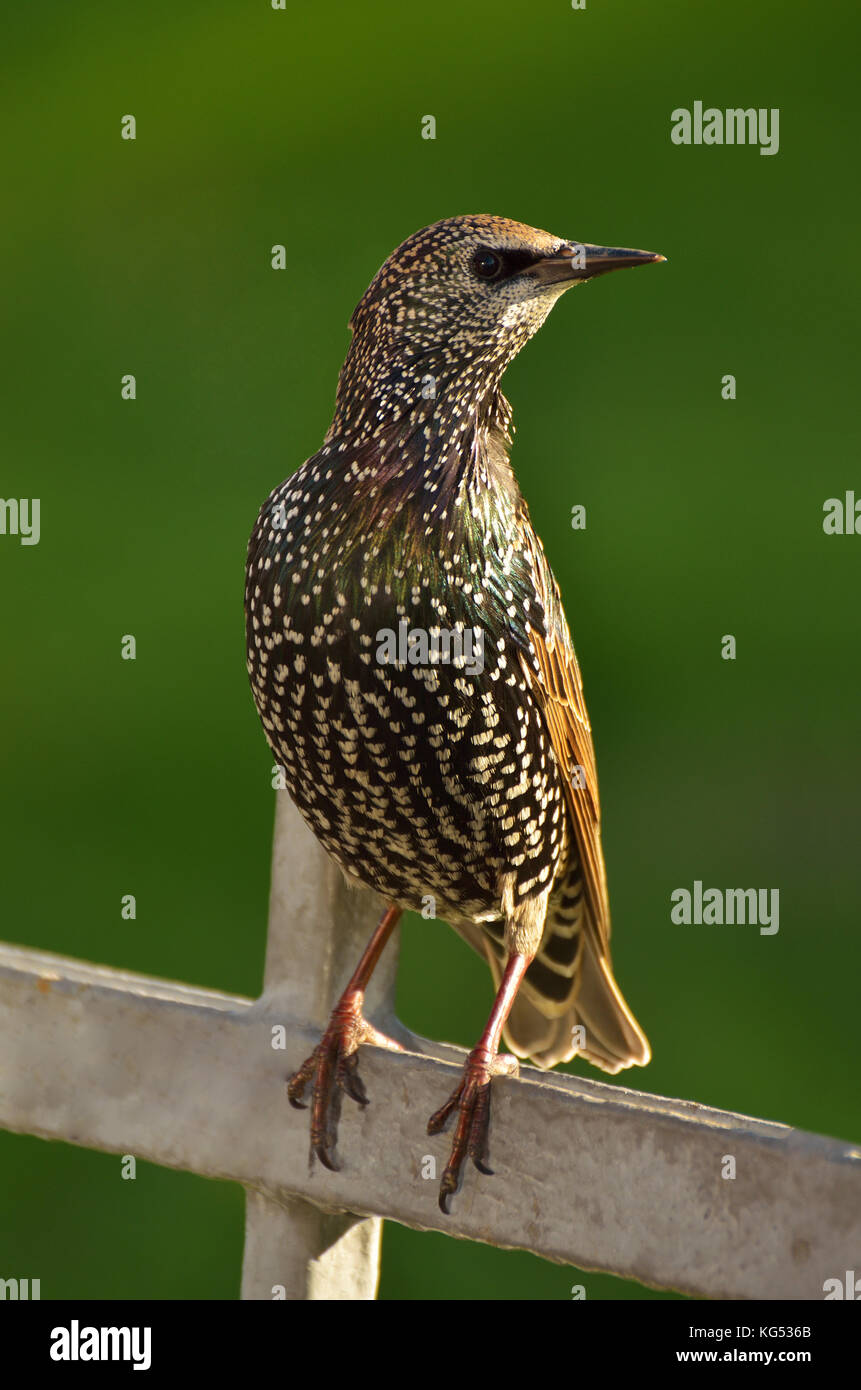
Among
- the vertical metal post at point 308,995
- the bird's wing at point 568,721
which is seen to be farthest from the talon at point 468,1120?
the bird's wing at point 568,721

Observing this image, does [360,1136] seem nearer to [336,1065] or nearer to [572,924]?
[336,1065]

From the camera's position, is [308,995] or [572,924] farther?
[572,924]

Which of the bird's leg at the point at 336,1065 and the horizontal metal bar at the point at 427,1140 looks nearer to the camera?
the horizontal metal bar at the point at 427,1140

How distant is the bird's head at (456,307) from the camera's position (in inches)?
50.3

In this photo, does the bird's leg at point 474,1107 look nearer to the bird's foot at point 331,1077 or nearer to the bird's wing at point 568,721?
the bird's foot at point 331,1077

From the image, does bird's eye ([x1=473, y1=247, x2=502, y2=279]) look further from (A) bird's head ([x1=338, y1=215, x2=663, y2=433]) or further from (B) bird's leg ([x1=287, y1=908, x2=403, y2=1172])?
(B) bird's leg ([x1=287, y1=908, x2=403, y2=1172])

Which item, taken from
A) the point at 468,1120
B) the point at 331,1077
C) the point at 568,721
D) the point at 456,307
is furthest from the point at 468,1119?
the point at 456,307

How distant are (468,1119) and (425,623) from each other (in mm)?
411

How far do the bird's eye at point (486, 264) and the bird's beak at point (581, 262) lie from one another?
3 centimetres

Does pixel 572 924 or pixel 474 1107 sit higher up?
pixel 572 924

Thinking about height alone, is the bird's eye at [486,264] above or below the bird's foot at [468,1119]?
above

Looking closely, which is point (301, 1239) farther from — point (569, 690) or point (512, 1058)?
point (569, 690)

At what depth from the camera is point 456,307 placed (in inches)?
51.4

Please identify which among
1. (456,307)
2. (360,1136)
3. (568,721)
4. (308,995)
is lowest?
(360,1136)
